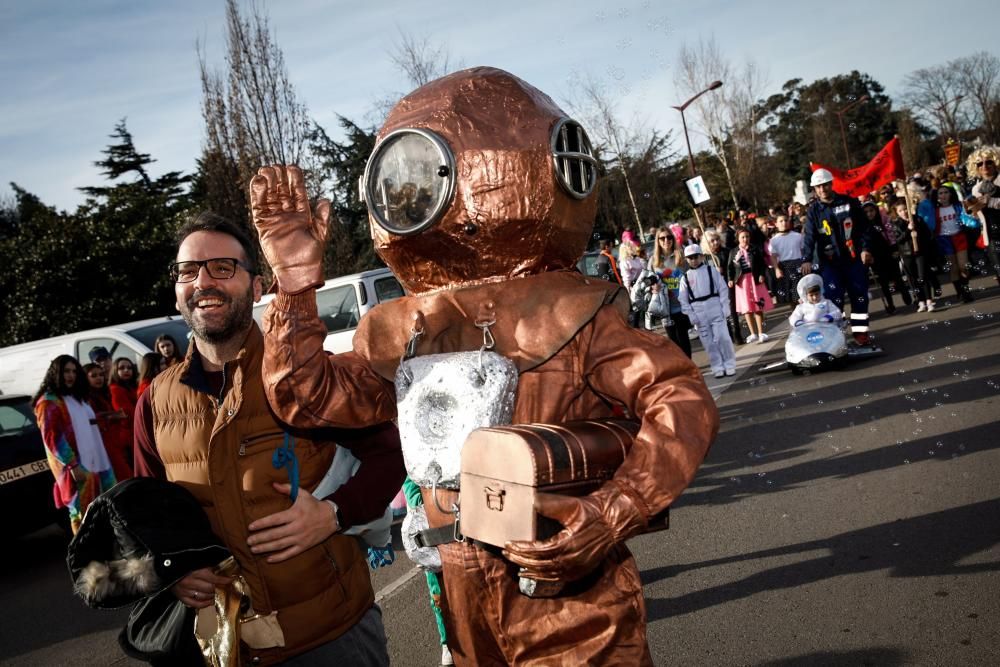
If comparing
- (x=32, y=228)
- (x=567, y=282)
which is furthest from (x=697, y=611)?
(x=32, y=228)

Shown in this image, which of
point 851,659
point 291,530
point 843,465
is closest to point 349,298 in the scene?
point 843,465

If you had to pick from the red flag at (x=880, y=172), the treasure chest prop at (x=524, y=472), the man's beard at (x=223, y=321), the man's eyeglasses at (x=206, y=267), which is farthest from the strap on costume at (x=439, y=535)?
the red flag at (x=880, y=172)

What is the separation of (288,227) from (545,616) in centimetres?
111

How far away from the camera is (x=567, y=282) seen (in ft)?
6.54

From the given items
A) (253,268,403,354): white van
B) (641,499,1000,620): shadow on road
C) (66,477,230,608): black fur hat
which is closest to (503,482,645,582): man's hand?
(66,477,230,608): black fur hat

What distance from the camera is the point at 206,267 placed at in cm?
237

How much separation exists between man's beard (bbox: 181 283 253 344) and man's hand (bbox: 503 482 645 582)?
46.9 inches

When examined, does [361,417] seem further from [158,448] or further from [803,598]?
[803,598]

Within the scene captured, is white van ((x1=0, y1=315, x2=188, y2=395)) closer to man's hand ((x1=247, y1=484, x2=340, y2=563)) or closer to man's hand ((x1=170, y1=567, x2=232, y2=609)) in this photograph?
man's hand ((x1=170, y1=567, x2=232, y2=609))

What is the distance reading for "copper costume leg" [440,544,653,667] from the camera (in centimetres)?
179

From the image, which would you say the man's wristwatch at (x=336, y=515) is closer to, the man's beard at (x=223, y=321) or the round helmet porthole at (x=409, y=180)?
the man's beard at (x=223, y=321)

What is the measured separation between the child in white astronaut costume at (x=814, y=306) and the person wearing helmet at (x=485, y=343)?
7.12 m

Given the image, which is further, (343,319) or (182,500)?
(343,319)

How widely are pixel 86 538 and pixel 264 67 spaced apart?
14531 mm
